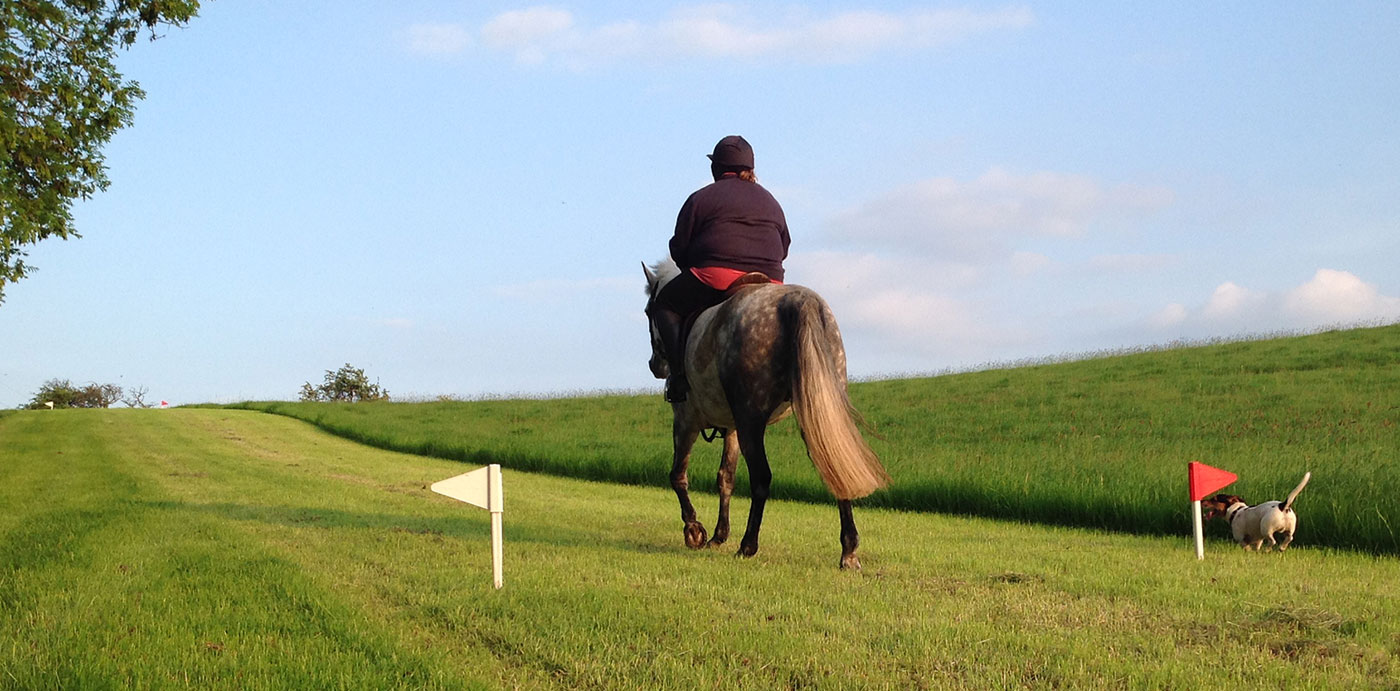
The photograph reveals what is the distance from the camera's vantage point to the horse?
7500 millimetres

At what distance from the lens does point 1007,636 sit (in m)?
5.17

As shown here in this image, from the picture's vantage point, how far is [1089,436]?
1934 cm

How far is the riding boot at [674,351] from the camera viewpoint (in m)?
9.23

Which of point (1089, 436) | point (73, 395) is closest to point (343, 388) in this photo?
point (73, 395)

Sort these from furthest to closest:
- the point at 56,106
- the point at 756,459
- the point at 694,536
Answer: the point at 56,106 < the point at 694,536 < the point at 756,459

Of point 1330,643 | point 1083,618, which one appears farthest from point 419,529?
point 1330,643

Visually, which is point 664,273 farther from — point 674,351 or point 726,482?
point 726,482

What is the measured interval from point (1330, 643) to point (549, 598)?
14.0 feet

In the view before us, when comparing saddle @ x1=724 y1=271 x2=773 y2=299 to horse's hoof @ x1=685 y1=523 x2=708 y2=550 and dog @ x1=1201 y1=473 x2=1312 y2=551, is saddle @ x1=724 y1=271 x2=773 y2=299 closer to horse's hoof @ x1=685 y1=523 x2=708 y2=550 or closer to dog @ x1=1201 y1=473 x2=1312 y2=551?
horse's hoof @ x1=685 y1=523 x2=708 y2=550

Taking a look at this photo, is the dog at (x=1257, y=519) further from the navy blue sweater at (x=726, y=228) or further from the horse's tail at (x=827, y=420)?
the navy blue sweater at (x=726, y=228)

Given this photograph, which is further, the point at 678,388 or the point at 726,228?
the point at 678,388

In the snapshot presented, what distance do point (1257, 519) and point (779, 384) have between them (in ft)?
15.9

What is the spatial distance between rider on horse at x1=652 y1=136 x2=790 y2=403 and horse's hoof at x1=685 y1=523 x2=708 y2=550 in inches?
45.6

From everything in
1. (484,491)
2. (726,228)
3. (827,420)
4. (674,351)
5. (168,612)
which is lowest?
(168,612)
